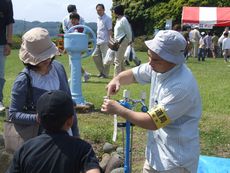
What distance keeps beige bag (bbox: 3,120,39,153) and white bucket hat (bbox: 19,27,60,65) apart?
1.43 feet

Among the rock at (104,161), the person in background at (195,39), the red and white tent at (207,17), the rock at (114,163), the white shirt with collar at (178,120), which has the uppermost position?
the white shirt with collar at (178,120)

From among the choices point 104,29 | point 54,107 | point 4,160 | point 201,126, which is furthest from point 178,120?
point 104,29

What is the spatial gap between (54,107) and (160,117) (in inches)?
33.4

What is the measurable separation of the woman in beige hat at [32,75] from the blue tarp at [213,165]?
2246 mm

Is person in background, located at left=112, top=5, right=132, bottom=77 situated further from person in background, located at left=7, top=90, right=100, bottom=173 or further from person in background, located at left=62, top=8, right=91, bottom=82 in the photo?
person in background, located at left=7, top=90, right=100, bottom=173

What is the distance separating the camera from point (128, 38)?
11.5m

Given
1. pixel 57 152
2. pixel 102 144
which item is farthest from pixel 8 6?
pixel 57 152

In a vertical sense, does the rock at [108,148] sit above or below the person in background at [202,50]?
above

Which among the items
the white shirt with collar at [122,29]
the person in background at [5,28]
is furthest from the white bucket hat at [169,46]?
the white shirt with collar at [122,29]

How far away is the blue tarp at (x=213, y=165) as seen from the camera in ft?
16.9

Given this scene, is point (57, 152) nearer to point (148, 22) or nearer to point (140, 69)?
point (140, 69)

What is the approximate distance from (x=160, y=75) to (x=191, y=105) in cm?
28

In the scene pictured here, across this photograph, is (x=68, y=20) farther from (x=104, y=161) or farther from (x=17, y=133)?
(x=17, y=133)

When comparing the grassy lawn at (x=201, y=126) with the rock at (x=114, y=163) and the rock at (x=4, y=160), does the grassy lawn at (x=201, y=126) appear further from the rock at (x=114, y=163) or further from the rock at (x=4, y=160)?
the rock at (x=4, y=160)
